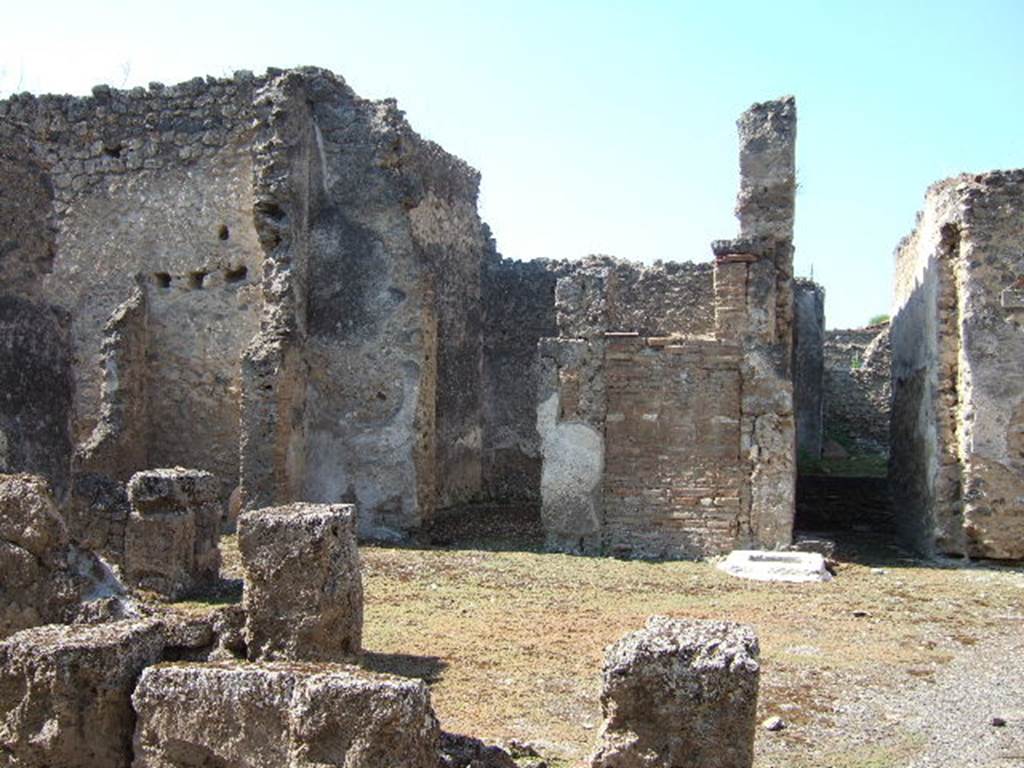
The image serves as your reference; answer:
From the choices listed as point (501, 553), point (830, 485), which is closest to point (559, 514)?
point (501, 553)

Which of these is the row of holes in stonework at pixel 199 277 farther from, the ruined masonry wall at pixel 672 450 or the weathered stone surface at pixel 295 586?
the weathered stone surface at pixel 295 586

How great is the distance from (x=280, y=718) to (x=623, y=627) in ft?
14.7

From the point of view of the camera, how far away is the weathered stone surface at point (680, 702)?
13.8 feet

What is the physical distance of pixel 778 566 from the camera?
10430 millimetres

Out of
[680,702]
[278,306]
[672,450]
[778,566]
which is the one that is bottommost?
[778,566]

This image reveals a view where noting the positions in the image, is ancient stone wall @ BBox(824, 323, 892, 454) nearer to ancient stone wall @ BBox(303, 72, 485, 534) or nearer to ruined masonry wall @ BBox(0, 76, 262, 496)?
ancient stone wall @ BBox(303, 72, 485, 534)

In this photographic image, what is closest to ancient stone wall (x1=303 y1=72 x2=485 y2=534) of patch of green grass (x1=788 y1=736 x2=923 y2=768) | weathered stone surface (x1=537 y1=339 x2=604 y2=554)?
weathered stone surface (x1=537 y1=339 x2=604 y2=554)

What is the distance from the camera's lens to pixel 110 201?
556 inches

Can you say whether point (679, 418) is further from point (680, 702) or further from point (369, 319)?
point (680, 702)

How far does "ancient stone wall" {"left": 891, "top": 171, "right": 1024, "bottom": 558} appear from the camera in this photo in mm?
10898

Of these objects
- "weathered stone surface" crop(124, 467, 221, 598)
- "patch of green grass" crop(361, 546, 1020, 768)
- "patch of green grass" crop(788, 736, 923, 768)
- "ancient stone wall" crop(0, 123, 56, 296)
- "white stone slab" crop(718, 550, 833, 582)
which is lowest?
"patch of green grass" crop(788, 736, 923, 768)

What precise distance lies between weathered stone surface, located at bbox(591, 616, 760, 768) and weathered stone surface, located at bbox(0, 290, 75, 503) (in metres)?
4.11

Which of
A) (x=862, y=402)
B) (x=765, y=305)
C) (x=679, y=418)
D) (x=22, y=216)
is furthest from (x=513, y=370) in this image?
(x=22, y=216)

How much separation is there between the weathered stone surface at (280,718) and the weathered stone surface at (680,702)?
0.75 meters
